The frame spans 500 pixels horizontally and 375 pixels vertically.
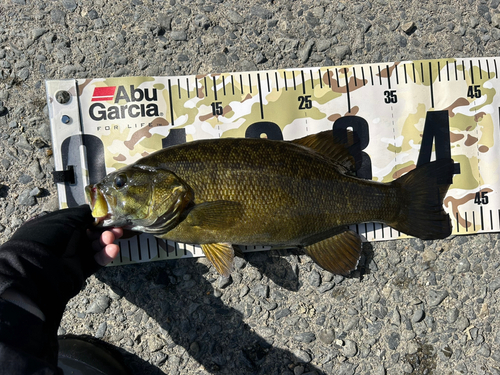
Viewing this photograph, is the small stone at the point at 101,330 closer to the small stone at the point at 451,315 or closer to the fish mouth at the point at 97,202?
the fish mouth at the point at 97,202

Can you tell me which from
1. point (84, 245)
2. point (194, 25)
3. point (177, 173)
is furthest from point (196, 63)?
point (84, 245)

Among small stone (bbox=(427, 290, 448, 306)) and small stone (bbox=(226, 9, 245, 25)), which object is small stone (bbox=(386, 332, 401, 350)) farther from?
small stone (bbox=(226, 9, 245, 25))

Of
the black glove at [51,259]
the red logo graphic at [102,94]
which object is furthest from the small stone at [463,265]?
the red logo graphic at [102,94]

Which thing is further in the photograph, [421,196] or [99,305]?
[99,305]

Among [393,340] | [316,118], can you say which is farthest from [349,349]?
[316,118]

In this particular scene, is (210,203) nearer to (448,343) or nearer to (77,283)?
(77,283)

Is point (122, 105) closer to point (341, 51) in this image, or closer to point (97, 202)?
point (97, 202)

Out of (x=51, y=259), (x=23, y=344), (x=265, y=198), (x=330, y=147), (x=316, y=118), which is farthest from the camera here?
(x=316, y=118)

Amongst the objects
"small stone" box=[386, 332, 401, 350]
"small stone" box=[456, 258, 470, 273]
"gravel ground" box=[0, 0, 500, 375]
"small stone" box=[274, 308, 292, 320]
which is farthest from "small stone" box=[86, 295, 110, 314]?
"small stone" box=[456, 258, 470, 273]
